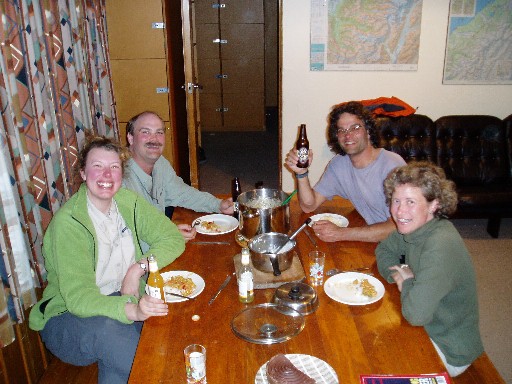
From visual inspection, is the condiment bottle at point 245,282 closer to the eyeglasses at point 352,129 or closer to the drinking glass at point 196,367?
the drinking glass at point 196,367

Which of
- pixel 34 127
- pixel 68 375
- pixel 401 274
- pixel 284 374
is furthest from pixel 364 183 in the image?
pixel 68 375

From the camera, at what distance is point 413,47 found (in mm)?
4422

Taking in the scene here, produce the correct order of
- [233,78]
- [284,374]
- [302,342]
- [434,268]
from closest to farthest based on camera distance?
[284,374], [302,342], [434,268], [233,78]

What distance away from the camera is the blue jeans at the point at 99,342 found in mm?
1712

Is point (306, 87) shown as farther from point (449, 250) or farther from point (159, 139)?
point (449, 250)

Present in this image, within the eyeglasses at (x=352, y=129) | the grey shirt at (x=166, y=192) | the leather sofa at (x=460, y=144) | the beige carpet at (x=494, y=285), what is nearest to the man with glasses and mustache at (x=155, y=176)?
the grey shirt at (x=166, y=192)

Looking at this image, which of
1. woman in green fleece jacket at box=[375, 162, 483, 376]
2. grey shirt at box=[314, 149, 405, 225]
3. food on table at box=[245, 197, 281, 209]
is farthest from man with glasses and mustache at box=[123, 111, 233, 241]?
woman in green fleece jacket at box=[375, 162, 483, 376]

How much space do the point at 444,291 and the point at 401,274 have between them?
17 centimetres

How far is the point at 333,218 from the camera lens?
2441 mm

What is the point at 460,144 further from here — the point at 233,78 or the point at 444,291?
the point at 233,78

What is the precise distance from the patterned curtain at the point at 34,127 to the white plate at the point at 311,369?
125 centimetres

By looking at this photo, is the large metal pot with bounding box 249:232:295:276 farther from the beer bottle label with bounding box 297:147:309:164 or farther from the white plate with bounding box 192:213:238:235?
the beer bottle label with bounding box 297:147:309:164

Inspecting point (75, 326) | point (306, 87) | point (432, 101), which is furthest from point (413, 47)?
point (75, 326)

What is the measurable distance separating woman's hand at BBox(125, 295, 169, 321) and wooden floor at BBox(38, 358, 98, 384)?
1023 mm
